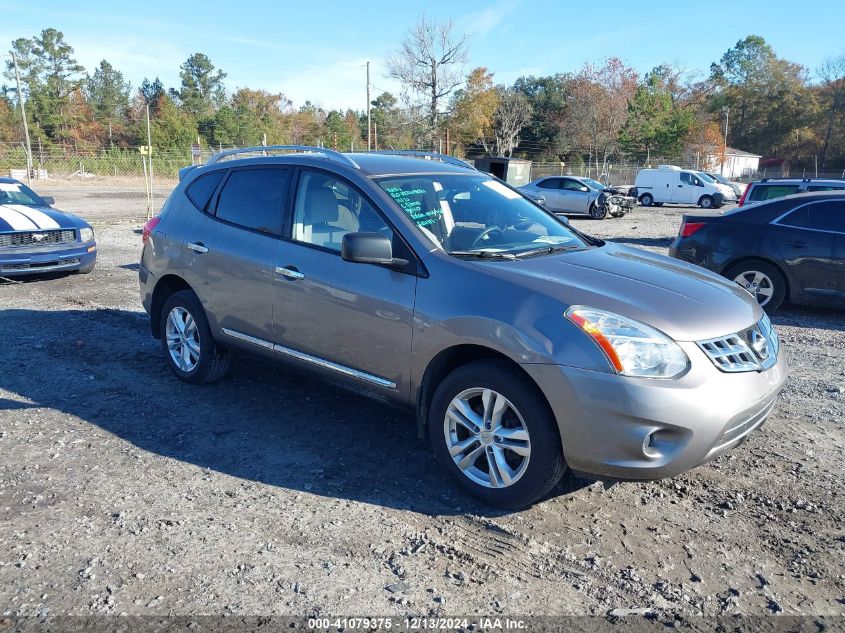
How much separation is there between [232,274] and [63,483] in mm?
1714

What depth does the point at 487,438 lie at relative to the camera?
3.54 metres

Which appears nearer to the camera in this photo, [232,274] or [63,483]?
[63,483]

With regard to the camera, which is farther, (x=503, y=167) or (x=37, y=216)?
(x=503, y=167)

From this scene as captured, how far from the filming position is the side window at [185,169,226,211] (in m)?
5.32

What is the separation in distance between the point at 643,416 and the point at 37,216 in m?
9.89

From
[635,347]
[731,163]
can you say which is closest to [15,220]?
[635,347]

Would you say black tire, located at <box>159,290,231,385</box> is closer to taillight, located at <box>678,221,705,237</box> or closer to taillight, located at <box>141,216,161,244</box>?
taillight, located at <box>141,216,161,244</box>

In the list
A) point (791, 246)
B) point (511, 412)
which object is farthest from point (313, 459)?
point (791, 246)

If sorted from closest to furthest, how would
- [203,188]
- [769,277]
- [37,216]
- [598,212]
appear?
[203,188]
[769,277]
[37,216]
[598,212]

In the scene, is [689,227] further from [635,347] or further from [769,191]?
[769,191]

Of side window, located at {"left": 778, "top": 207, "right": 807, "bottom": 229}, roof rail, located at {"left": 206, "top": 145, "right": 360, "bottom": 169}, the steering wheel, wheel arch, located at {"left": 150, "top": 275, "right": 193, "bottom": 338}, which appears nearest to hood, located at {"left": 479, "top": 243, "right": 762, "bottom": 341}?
the steering wheel

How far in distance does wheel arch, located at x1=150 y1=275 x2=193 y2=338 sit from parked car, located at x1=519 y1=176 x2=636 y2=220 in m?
20.7

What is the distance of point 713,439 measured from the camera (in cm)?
322

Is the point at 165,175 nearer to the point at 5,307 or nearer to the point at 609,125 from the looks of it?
the point at 609,125
